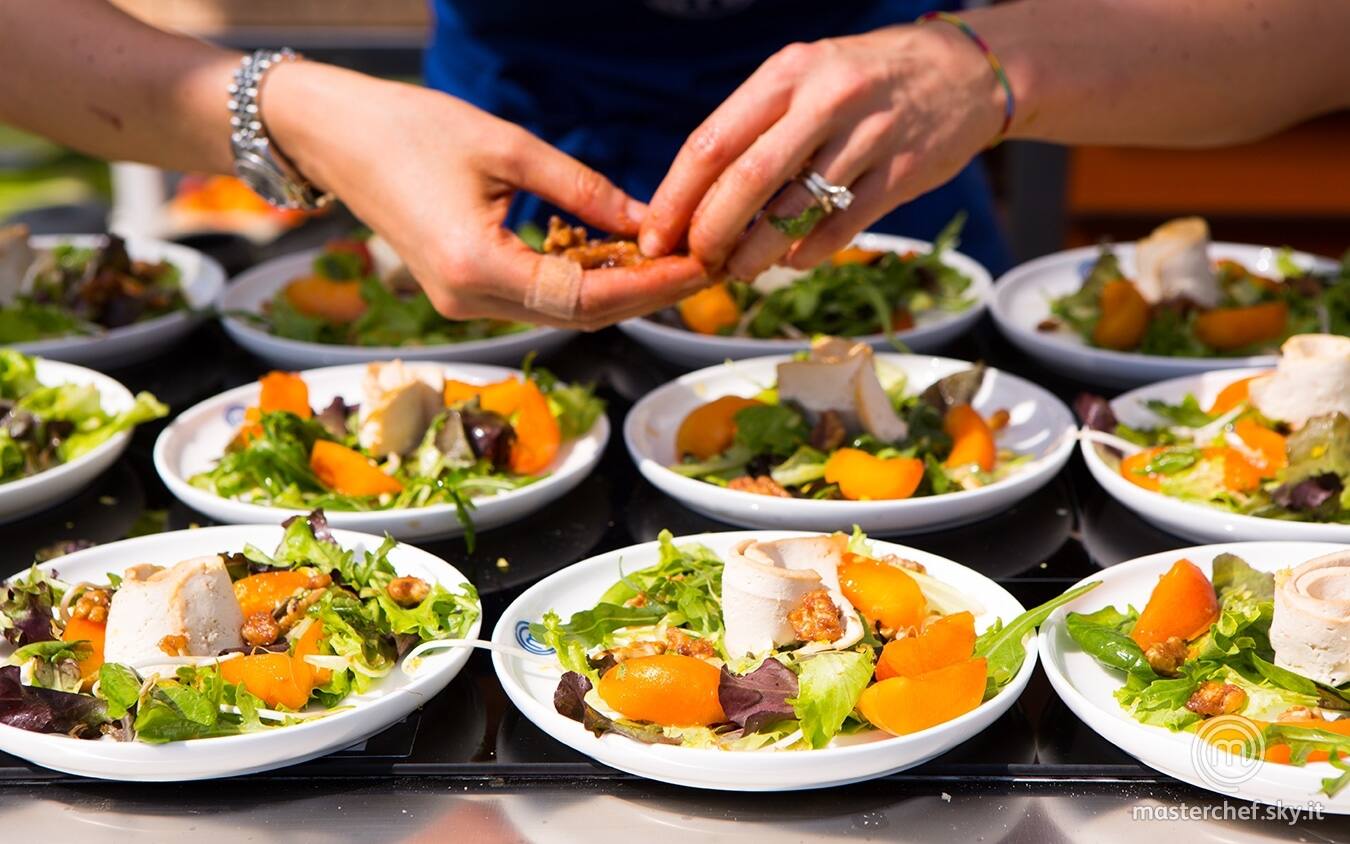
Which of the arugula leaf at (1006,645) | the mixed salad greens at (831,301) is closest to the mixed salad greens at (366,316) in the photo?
the mixed salad greens at (831,301)

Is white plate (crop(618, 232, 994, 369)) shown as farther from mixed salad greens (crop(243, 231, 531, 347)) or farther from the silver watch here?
the silver watch

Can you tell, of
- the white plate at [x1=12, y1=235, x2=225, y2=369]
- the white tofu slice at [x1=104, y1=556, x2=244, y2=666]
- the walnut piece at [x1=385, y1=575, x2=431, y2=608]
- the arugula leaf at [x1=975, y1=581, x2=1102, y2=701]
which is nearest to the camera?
the arugula leaf at [x1=975, y1=581, x2=1102, y2=701]

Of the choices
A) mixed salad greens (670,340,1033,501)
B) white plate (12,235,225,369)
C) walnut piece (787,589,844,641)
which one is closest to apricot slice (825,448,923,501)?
mixed salad greens (670,340,1033,501)

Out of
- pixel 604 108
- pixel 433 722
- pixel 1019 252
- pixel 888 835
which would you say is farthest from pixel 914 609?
pixel 1019 252

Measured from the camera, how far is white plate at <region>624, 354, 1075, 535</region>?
82.1 inches

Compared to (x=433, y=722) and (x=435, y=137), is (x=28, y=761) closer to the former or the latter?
(x=433, y=722)

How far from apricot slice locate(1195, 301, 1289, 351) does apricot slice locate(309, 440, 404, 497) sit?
5.46ft

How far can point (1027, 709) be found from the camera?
1665 mm

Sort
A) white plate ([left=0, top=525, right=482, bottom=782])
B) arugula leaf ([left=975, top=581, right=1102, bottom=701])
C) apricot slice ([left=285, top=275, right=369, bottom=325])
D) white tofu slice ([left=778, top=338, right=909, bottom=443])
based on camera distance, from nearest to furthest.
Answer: white plate ([left=0, top=525, right=482, bottom=782]) < arugula leaf ([left=975, top=581, right=1102, bottom=701]) < white tofu slice ([left=778, top=338, right=909, bottom=443]) < apricot slice ([left=285, top=275, right=369, bottom=325])

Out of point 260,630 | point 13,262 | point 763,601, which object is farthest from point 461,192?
point 13,262

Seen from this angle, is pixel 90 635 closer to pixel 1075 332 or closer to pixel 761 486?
pixel 761 486

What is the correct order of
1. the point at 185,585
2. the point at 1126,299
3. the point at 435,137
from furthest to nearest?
the point at 1126,299 → the point at 435,137 → the point at 185,585

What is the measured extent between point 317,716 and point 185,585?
10.7 inches

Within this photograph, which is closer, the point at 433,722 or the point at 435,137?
the point at 433,722
